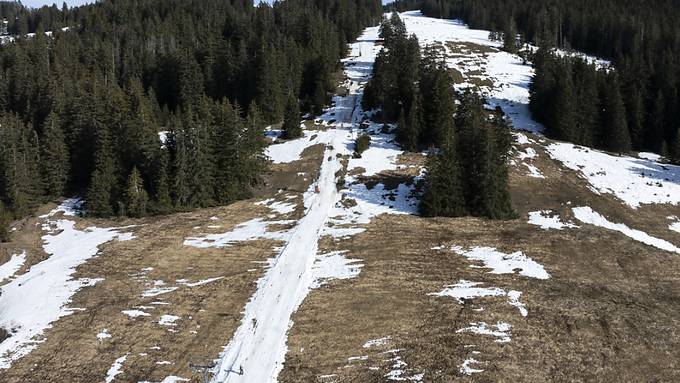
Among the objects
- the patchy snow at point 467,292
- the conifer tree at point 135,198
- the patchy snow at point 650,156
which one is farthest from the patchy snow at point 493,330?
the patchy snow at point 650,156

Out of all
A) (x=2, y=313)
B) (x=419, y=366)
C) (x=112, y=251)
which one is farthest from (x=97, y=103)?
(x=419, y=366)

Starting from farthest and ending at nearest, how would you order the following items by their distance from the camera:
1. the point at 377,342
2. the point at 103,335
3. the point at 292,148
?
the point at 292,148
the point at 103,335
the point at 377,342

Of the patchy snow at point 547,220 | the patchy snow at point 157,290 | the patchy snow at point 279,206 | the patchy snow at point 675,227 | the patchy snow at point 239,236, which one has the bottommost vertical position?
the patchy snow at point 675,227

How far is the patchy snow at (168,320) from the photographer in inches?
1178

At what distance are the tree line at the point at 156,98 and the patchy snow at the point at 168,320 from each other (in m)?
25.8

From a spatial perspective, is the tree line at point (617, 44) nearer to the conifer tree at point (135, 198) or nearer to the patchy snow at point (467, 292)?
the patchy snow at point (467, 292)

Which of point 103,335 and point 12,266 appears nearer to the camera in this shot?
point 103,335

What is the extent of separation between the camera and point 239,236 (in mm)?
47219

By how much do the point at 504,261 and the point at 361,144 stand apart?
1310 inches

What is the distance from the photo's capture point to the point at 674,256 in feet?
137

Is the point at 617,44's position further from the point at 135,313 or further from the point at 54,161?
the point at 135,313

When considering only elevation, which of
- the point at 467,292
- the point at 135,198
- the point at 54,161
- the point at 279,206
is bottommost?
the point at 467,292

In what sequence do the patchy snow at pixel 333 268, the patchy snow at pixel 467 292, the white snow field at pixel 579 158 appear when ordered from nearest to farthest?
the patchy snow at pixel 467 292 < the patchy snow at pixel 333 268 < the white snow field at pixel 579 158

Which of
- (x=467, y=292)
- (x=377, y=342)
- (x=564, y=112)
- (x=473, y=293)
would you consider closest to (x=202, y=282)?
(x=377, y=342)
